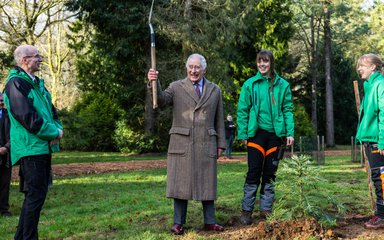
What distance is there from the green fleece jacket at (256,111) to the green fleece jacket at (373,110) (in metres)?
0.84

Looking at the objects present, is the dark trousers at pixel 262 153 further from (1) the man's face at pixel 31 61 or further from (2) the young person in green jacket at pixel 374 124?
(1) the man's face at pixel 31 61

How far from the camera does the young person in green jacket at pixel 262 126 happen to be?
19.4ft

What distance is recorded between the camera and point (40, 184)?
480 cm

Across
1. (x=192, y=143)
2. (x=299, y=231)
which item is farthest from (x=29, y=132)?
(x=299, y=231)

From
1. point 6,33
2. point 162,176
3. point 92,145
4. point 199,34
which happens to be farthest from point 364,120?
point 92,145

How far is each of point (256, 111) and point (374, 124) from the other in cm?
135

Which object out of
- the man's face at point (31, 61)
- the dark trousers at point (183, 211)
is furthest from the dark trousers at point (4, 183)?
the dark trousers at point (183, 211)

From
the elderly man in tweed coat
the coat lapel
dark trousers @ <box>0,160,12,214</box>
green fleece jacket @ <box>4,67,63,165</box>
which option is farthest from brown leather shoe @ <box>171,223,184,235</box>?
dark trousers @ <box>0,160,12,214</box>

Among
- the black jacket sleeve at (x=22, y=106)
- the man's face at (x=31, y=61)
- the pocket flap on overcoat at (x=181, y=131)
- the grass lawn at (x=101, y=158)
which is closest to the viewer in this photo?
the black jacket sleeve at (x=22, y=106)

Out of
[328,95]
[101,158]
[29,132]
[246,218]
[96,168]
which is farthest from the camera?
[328,95]

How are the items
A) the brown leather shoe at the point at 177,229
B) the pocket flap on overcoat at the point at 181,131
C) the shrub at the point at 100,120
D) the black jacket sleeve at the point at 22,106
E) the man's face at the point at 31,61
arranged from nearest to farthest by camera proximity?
the black jacket sleeve at the point at 22,106 → the man's face at the point at 31,61 → the brown leather shoe at the point at 177,229 → the pocket flap on overcoat at the point at 181,131 → the shrub at the point at 100,120

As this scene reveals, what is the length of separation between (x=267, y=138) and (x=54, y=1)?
808 inches

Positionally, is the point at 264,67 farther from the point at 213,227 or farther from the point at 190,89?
the point at 213,227

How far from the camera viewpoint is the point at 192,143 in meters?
5.50
